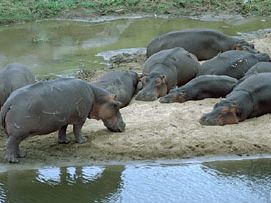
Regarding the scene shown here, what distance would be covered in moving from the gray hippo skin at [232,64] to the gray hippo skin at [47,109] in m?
2.77

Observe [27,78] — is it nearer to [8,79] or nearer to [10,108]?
[8,79]

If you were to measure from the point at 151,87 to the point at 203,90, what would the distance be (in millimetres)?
843

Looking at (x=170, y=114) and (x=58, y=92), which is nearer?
(x=58, y=92)

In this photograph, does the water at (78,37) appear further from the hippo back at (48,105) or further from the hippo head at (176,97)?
the hippo back at (48,105)

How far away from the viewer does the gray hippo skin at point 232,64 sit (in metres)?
10.5

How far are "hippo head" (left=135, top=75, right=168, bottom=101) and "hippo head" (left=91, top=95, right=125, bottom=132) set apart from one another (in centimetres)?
164

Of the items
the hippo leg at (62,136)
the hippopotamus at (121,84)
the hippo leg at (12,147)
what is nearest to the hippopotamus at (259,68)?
the hippopotamus at (121,84)

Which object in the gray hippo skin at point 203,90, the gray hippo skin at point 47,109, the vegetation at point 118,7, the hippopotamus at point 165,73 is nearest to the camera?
the gray hippo skin at point 47,109

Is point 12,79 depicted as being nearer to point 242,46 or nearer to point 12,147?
point 12,147

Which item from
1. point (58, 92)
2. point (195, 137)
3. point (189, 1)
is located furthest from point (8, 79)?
point (189, 1)

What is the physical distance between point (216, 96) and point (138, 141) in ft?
6.94

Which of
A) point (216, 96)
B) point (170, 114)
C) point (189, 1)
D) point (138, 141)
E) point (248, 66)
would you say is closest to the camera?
point (138, 141)

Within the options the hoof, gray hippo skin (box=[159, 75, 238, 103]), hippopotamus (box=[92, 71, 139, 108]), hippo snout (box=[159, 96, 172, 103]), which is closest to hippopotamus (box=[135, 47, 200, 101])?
hippopotamus (box=[92, 71, 139, 108])

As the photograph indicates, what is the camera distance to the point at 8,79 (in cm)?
919
